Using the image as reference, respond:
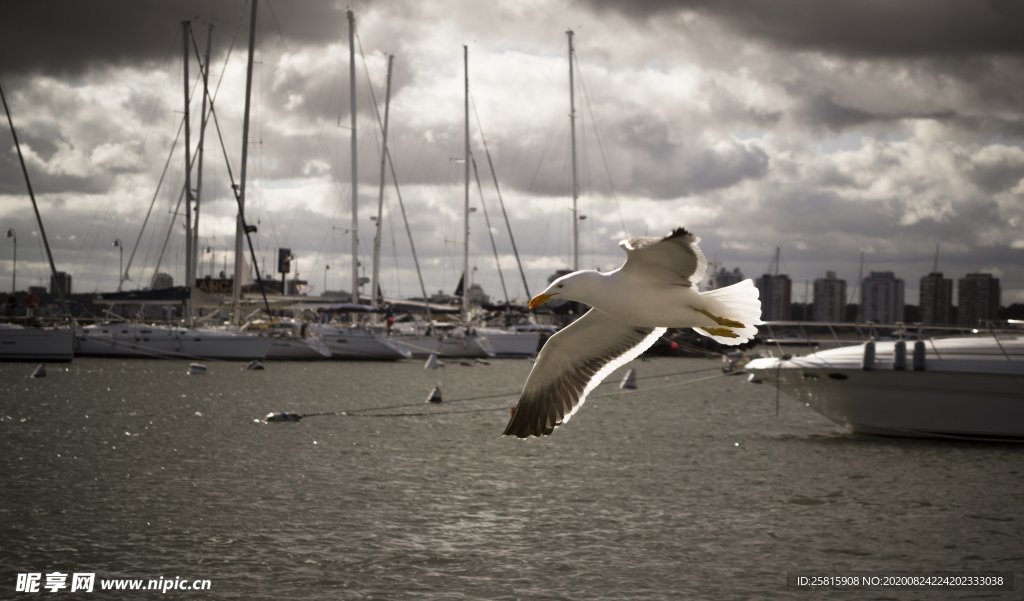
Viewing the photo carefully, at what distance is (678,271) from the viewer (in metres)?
9.88

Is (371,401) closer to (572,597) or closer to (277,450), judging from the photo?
(277,450)

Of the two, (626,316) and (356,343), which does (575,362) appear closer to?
(626,316)

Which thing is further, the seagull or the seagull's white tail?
the seagull's white tail

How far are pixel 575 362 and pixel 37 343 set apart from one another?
57858mm

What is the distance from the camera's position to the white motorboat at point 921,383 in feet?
83.8

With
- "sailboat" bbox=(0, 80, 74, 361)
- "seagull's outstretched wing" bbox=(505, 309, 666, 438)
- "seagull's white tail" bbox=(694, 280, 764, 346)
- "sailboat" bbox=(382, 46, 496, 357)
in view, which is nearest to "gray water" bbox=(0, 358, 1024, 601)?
"seagull's outstretched wing" bbox=(505, 309, 666, 438)

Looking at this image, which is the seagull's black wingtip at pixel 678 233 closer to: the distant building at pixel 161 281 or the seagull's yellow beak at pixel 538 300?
the seagull's yellow beak at pixel 538 300

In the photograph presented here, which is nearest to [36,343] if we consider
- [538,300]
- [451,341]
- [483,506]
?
[451,341]

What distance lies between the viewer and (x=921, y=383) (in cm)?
2648

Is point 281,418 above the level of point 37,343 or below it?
below

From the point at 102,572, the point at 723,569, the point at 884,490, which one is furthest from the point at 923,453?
the point at 102,572

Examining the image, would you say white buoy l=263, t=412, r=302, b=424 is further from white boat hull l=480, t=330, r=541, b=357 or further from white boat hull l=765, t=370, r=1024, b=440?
white boat hull l=480, t=330, r=541, b=357

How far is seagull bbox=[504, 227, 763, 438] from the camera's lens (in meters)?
9.62

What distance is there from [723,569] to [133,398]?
3349cm
